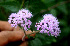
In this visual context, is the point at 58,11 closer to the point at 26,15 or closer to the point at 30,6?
the point at 30,6

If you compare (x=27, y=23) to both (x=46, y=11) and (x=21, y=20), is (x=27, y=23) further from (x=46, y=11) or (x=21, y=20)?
(x=46, y=11)

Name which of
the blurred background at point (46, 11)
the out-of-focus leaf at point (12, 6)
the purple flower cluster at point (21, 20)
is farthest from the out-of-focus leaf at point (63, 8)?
the purple flower cluster at point (21, 20)

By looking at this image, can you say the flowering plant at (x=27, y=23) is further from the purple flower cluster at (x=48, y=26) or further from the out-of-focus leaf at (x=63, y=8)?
the out-of-focus leaf at (x=63, y=8)

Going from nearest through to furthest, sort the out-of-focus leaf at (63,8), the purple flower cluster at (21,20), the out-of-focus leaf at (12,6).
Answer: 1. the purple flower cluster at (21,20)
2. the out-of-focus leaf at (12,6)
3. the out-of-focus leaf at (63,8)

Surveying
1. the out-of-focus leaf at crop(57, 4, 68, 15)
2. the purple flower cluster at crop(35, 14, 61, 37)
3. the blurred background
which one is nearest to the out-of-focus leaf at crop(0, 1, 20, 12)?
the blurred background

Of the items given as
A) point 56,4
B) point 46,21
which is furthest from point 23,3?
point 56,4

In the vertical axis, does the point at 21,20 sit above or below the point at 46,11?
below

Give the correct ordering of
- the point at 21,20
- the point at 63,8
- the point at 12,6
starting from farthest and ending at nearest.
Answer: the point at 63,8 < the point at 12,6 < the point at 21,20

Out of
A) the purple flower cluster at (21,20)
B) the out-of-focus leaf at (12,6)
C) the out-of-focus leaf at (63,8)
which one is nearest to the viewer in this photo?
the purple flower cluster at (21,20)

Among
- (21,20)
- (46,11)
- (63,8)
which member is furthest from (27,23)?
(63,8)
